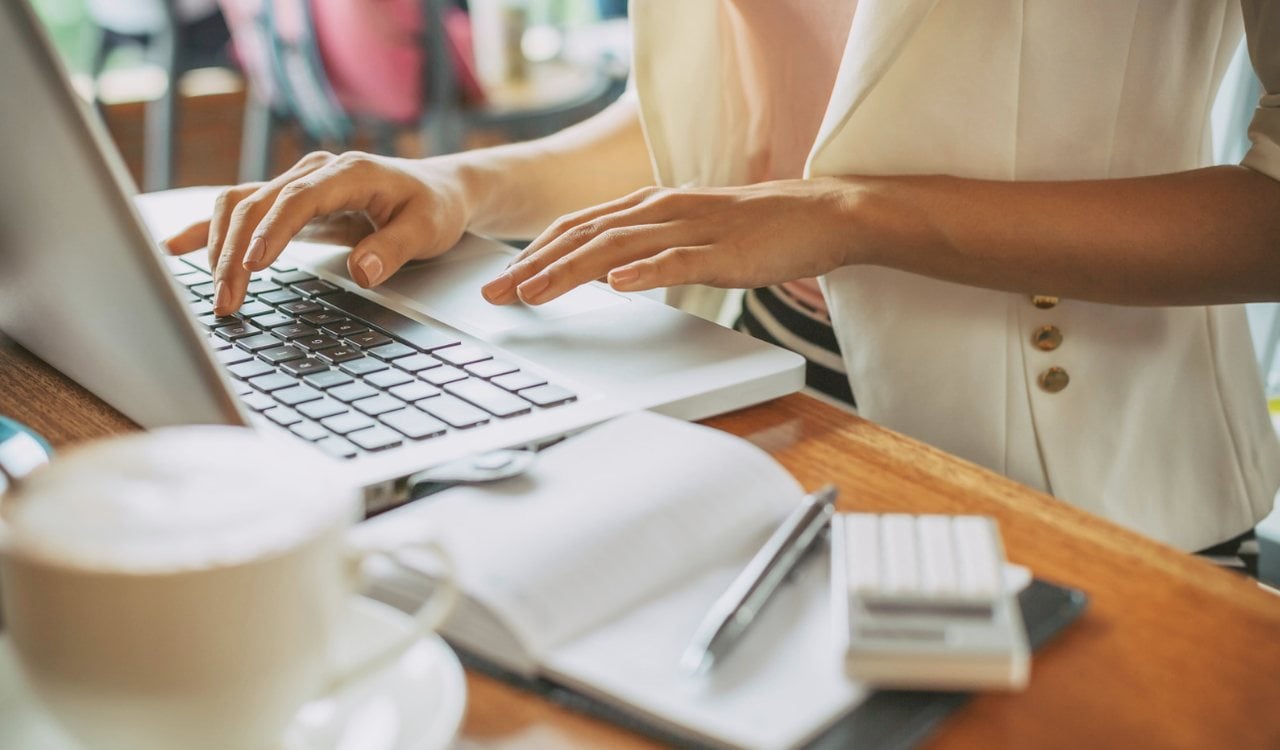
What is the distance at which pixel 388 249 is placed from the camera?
0.80 m

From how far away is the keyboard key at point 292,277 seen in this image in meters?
0.82

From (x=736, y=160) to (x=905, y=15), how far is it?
0.99ft

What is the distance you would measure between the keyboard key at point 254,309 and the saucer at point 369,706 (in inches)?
14.9

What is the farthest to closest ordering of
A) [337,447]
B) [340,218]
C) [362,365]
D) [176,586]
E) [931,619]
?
[340,218] → [362,365] → [337,447] → [931,619] → [176,586]

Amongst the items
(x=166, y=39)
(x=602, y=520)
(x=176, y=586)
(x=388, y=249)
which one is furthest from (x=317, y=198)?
(x=166, y=39)

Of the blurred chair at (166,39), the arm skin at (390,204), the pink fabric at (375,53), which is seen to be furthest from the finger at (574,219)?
the blurred chair at (166,39)

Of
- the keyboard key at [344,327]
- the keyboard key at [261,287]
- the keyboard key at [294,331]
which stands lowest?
the keyboard key at [261,287]

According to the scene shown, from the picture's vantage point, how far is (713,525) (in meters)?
0.48

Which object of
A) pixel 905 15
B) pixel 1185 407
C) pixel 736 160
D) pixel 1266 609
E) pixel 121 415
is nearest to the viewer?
pixel 1266 609

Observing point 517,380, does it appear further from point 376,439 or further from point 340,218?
point 340,218

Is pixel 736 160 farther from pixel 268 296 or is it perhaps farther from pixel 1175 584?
pixel 1175 584

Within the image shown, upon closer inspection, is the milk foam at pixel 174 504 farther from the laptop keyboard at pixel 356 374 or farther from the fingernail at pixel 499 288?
the fingernail at pixel 499 288

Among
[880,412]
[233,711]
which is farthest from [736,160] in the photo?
[233,711]

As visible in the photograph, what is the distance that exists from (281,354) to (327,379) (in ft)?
0.19
